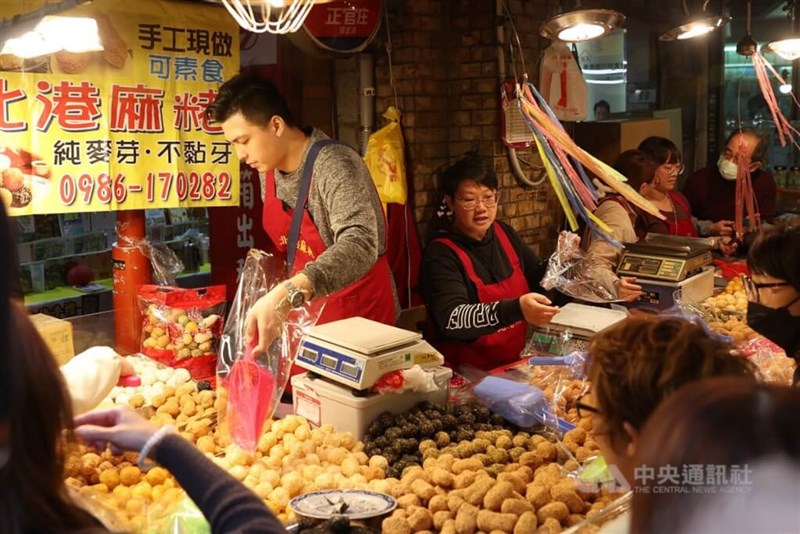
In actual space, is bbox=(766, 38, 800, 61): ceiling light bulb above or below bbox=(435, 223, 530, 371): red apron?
above

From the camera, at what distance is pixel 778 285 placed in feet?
8.31

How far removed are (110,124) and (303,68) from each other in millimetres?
1344

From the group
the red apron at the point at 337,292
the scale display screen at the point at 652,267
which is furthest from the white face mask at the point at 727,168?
the red apron at the point at 337,292

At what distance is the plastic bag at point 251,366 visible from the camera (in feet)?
7.89

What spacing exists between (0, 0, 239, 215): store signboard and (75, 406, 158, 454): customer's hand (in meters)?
2.30

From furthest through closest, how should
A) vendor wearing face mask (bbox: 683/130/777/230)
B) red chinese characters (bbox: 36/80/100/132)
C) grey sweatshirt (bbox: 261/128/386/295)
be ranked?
vendor wearing face mask (bbox: 683/130/777/230) → red chinese characters (bbox: 36/80/100/132) → grey sweatshirt (bbox: 261/128/386/295)

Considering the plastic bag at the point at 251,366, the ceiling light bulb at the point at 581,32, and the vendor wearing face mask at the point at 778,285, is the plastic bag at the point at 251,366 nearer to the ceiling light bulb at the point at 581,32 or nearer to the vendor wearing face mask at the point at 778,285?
the vendor wearing face mask at the point at 778,285

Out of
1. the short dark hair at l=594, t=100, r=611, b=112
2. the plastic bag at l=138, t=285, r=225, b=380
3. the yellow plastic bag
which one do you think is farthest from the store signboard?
the short dark hair at l=594, t=100, r=611, b=112

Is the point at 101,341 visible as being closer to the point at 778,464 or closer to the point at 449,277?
the point at 449,277

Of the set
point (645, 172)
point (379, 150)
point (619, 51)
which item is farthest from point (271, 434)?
point (619, 51)

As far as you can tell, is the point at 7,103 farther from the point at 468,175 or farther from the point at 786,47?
the point at 786,47

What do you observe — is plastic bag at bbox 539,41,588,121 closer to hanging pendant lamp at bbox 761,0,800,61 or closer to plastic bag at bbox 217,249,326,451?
hanging pendant lamp at bbox 761,0,800,61

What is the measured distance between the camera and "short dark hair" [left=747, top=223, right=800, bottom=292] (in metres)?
2.49

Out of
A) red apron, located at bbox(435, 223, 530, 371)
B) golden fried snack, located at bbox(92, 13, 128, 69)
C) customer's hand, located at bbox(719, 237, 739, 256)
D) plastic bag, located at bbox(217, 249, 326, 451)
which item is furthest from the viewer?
customer's hand, located at bbox(719, 237, 739, 256)
